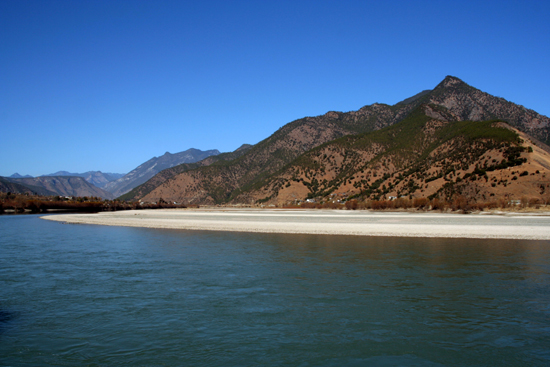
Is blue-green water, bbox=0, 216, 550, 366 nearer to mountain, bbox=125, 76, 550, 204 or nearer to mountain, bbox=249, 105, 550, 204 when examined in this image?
mountain, bbox=249, 105, 550, 204

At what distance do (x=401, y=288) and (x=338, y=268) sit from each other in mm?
3949

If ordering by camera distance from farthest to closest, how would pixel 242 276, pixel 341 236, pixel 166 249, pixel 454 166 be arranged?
1. pixel 454 166
2. pixel 341 236
3. pixel 166 249
4. pixel 242 276

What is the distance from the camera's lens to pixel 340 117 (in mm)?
184625

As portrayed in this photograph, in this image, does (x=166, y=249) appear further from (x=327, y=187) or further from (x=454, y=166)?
(x=327, y=187)

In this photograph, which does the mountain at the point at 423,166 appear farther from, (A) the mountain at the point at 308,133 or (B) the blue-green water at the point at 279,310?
(B) the blue-green water at the point at 279,310

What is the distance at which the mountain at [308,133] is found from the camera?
13393cm

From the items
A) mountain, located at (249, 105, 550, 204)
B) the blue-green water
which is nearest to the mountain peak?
mountain, located at (249, 105, 550, 204)

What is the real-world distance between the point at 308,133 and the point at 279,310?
564 ft

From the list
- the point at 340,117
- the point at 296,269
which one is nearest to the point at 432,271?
the point at 296,269

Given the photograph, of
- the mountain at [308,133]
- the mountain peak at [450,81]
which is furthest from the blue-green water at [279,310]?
the mountain peak at [450,81]

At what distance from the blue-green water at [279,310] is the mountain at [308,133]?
112 meters

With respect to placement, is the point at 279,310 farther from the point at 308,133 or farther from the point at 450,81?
the point at 308,133

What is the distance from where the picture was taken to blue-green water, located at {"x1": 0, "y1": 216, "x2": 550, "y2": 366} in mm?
8500

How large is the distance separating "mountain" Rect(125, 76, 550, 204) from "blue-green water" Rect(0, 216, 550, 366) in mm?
112318
